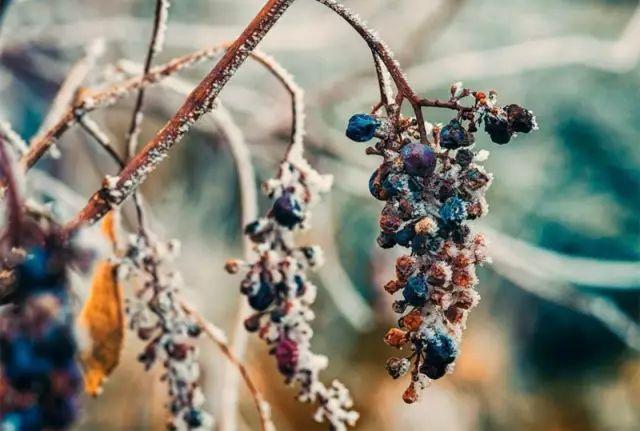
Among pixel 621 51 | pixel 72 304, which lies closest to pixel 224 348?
pixel 72 304

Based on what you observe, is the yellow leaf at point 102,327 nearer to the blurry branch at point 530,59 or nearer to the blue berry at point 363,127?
the blue berry at point 363,127

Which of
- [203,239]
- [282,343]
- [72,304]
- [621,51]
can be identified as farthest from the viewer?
[203,239]

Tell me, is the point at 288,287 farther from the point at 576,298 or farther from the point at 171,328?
the point at 576,298

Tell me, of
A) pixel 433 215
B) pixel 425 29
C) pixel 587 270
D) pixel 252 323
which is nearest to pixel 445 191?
pixel 433 215

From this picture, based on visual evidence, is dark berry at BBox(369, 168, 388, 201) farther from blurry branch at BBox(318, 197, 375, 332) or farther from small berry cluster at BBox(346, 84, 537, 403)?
blurry branch at BBox(318, 197, 375, 332)

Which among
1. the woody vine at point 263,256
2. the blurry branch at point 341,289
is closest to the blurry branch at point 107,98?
the woody vine at point 263,256

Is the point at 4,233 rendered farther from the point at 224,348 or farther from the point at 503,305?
the point at 503,305

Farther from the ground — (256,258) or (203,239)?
(203,239)
